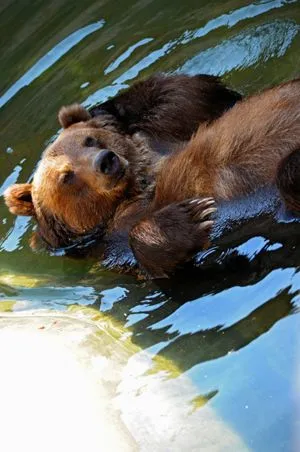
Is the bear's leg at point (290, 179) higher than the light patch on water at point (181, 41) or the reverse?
the reverse

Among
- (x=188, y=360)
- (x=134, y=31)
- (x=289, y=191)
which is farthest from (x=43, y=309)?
(x=134, y=31)

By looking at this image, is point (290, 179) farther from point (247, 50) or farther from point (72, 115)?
point (247, 50)

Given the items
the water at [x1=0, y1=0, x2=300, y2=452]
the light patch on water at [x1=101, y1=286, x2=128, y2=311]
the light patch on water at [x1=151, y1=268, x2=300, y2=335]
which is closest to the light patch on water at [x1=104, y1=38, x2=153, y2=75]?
the water at [x1=0, y1=0, x2=300, y2=452]

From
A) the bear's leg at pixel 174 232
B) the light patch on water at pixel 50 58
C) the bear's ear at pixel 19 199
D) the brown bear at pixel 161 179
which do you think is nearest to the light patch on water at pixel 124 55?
the light patch on water at pixel 50 58

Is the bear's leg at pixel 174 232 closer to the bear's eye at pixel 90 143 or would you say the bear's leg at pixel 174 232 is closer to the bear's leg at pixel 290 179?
the bear's leg at pixel 290 179

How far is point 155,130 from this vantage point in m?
5.82

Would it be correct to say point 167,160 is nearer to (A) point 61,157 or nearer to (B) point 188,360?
(A) point 61,157

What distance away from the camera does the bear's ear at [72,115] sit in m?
5.80

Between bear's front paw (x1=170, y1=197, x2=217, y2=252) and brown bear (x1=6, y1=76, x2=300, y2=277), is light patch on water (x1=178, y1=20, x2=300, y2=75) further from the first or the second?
bear's front paw (x1=170, y1=197, x2=217, y2=252)

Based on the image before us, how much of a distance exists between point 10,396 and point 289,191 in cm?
176

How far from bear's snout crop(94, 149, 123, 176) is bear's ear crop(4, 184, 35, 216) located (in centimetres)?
79

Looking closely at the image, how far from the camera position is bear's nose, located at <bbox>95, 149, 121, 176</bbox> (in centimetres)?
513

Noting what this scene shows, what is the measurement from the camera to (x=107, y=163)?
519 cm

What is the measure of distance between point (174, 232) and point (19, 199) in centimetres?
145
